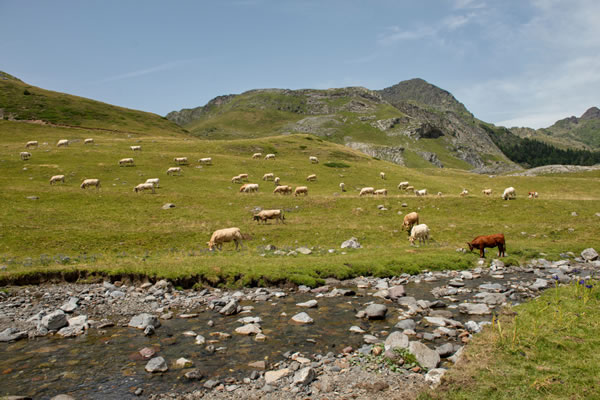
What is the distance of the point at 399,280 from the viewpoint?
19750 millimetres

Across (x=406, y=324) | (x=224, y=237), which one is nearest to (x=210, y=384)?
(x=406, y=324)

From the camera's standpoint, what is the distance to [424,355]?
32.3ft

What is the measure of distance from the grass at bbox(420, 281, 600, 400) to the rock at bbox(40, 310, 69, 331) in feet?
46.7

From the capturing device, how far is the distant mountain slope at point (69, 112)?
10238 cm

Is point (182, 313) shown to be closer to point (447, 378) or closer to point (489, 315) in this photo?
point (447, 378)

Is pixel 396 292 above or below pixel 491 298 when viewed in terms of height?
below

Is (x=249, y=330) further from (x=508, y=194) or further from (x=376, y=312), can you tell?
(x=508, y=194)

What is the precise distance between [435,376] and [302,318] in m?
6.13

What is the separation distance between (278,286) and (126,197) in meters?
30.4

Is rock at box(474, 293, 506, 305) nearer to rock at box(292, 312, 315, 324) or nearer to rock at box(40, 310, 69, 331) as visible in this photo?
rock at box(292, 312, 315, 324)

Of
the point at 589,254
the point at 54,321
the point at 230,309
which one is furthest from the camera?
the point at 589,254

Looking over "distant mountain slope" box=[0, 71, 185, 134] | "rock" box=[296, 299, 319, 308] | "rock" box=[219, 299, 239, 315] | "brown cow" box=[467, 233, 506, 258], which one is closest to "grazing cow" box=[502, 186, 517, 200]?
"brown cow" box=[467, 233, 506, 258]

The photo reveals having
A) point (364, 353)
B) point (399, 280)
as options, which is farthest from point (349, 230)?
point (364, 353)

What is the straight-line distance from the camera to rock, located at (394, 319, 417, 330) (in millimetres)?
→ 12430
